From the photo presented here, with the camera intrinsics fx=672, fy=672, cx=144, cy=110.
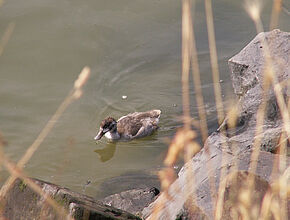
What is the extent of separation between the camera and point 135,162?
8.66m

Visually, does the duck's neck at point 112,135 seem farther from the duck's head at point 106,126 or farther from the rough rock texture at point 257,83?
the rough rock texture at point 257,83

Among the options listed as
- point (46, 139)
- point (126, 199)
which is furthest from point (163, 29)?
point (126, 199)

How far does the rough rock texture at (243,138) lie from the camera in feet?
16.8

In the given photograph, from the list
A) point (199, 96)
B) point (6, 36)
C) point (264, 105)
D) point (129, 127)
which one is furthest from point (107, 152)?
point (6, 36)

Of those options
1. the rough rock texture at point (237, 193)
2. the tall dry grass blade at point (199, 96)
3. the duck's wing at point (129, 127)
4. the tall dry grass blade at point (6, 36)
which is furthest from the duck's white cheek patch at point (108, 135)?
the rough rock texture at point (237, 193)

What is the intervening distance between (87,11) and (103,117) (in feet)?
9.23

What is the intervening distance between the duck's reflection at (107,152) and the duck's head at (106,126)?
0.19m

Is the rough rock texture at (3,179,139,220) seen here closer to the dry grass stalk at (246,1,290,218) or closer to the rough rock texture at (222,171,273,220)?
the rough rock texture at (222,171,273,220)

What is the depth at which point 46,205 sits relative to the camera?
4.39m

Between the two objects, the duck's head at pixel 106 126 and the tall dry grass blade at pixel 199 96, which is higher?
the tall dry grass blade at pixel 199 96

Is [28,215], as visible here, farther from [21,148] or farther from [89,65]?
[89,65]

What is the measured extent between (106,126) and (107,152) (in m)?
0.38

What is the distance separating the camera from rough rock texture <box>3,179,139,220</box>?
4.30 m

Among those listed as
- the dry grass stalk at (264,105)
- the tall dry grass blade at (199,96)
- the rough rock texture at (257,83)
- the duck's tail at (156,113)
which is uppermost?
the dry grass stalk at (264,105)
